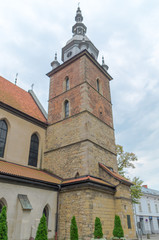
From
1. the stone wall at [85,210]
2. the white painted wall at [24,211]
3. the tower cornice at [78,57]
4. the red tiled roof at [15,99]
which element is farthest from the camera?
the tower cornice at [78,57]

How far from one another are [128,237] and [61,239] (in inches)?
163

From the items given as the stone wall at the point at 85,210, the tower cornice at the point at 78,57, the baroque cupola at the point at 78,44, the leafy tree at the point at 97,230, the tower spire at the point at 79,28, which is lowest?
the leafy tree at the point at 97,230

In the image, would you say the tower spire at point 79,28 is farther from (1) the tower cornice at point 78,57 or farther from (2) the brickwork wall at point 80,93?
(2) the brickwork wall at point 80,93

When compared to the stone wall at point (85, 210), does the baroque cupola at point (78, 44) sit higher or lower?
higher

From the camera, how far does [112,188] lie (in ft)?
42.4

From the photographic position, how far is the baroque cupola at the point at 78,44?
1941cm

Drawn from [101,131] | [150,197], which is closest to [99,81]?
[101,131]

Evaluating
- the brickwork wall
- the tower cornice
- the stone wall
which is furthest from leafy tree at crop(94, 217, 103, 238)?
the tower cornice

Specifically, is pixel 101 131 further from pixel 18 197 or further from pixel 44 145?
pixel 18 197

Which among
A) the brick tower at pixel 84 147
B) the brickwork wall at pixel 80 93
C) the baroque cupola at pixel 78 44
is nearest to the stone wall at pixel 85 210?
the brick tower at pixel 84 147

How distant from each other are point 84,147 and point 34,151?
4.52 meters

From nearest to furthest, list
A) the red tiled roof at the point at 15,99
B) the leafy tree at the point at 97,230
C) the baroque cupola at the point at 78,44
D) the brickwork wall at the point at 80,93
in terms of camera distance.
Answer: the leafy tree at the point at 97,230, the red tiled roof at the point at 15,99, the brickwork wall at the point at 80,93, the baroque cupola at the point at 78,44

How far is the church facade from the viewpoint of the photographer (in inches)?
438

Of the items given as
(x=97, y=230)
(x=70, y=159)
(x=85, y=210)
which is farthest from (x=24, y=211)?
(x=70, y=159)
